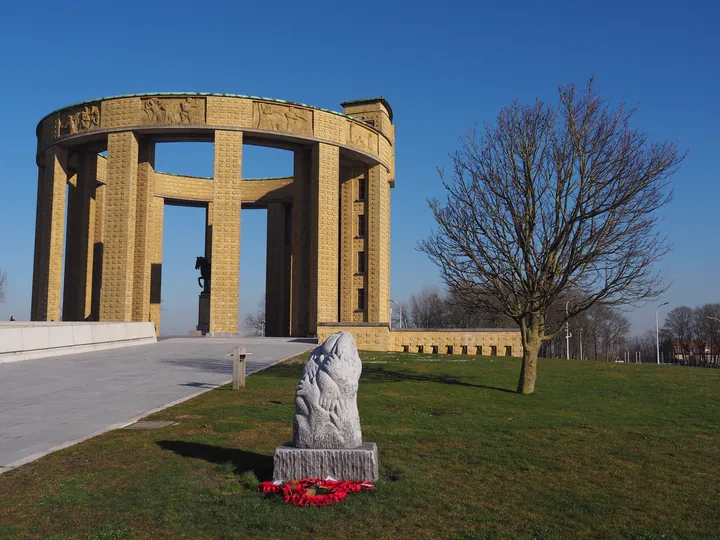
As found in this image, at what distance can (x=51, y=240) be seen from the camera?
38.4 metres

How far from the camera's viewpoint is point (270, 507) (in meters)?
5.59

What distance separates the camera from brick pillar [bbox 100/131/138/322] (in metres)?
35.6

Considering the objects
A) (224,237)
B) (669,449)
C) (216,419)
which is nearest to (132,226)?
(224,237)

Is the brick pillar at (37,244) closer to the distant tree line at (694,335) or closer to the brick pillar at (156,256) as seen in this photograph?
the brick pillar at (156,256)

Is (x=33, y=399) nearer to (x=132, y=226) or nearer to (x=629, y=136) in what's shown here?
(x=629, y=136)

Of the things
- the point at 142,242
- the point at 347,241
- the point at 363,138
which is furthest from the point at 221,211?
the point at 363,138

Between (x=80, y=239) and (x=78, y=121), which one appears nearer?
(x=78, y=121)

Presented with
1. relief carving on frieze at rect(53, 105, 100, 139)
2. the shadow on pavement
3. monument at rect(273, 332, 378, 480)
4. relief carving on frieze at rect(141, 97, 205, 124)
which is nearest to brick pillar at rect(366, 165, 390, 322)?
relief carving on frieze at rect(141, 97, 205, 124)

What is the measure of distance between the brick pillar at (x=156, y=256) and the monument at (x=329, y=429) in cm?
3935

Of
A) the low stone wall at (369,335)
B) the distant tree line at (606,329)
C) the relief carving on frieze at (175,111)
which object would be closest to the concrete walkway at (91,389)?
the low stone wall at (369,335)

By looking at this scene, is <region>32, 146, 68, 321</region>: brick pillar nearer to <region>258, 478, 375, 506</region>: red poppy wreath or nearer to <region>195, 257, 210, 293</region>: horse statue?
<region>195, 257, 210, 293</region>: horse statue

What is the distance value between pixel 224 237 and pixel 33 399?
24.3m

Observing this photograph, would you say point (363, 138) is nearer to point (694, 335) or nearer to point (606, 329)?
point (606, 329)

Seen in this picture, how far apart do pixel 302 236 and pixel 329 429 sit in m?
35.2
